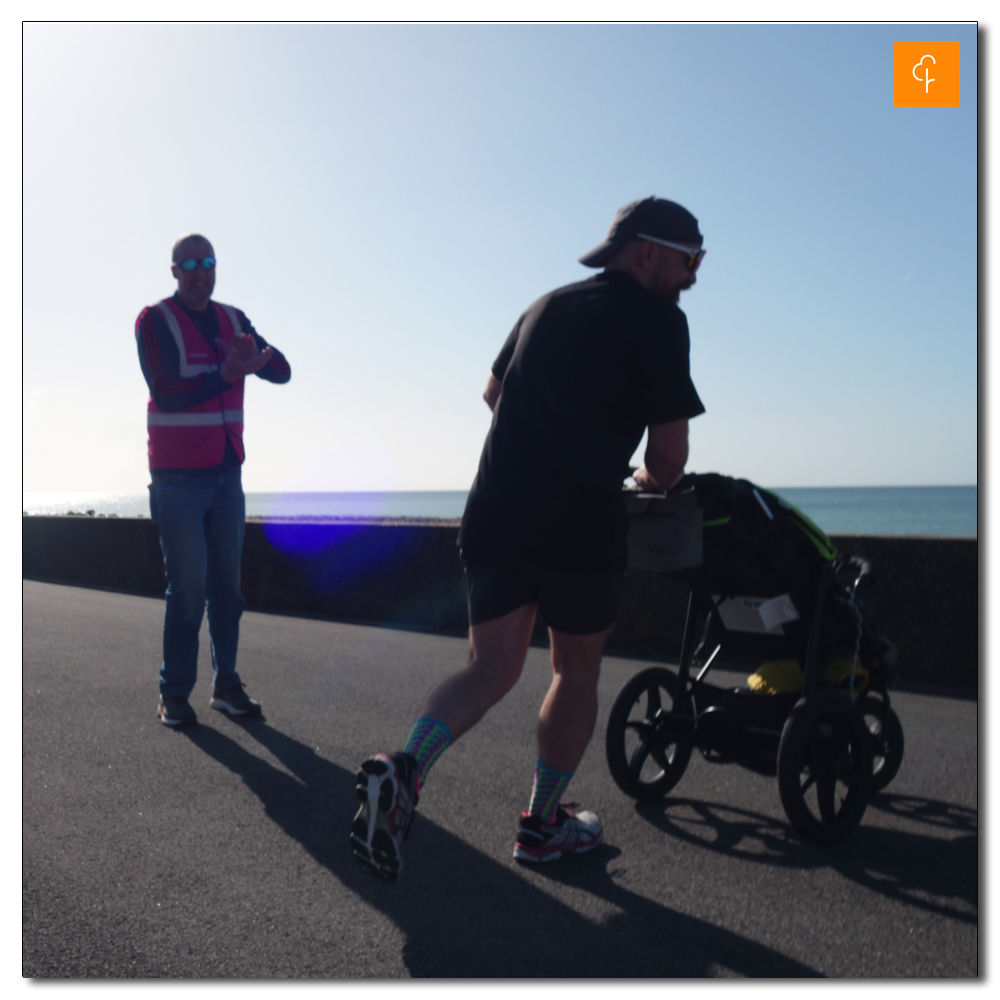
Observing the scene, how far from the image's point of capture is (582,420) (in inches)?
101

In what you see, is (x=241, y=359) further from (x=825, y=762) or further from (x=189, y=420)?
(x=825, y=762)

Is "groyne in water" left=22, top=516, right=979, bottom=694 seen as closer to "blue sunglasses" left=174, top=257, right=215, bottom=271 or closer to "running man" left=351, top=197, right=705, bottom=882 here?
"blue sunglasses" left=174, top=257, right=215, bottom=271

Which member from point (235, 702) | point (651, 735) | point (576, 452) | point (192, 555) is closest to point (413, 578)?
point (235, 702)

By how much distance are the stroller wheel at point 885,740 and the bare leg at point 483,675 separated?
1.63m

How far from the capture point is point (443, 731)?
241 cm

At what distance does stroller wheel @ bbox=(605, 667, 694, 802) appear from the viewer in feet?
10.9

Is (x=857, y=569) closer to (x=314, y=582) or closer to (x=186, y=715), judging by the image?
(x=186, y=715)

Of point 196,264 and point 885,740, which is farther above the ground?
point 196,264

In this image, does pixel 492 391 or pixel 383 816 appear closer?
pixel 383 816

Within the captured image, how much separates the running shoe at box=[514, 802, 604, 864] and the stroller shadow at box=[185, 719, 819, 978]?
1.9 inches

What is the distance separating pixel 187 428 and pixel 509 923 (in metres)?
2.82

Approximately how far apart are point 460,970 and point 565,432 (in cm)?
137

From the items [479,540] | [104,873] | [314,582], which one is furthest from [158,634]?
[479,540]

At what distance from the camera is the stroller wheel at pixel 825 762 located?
2.93m
